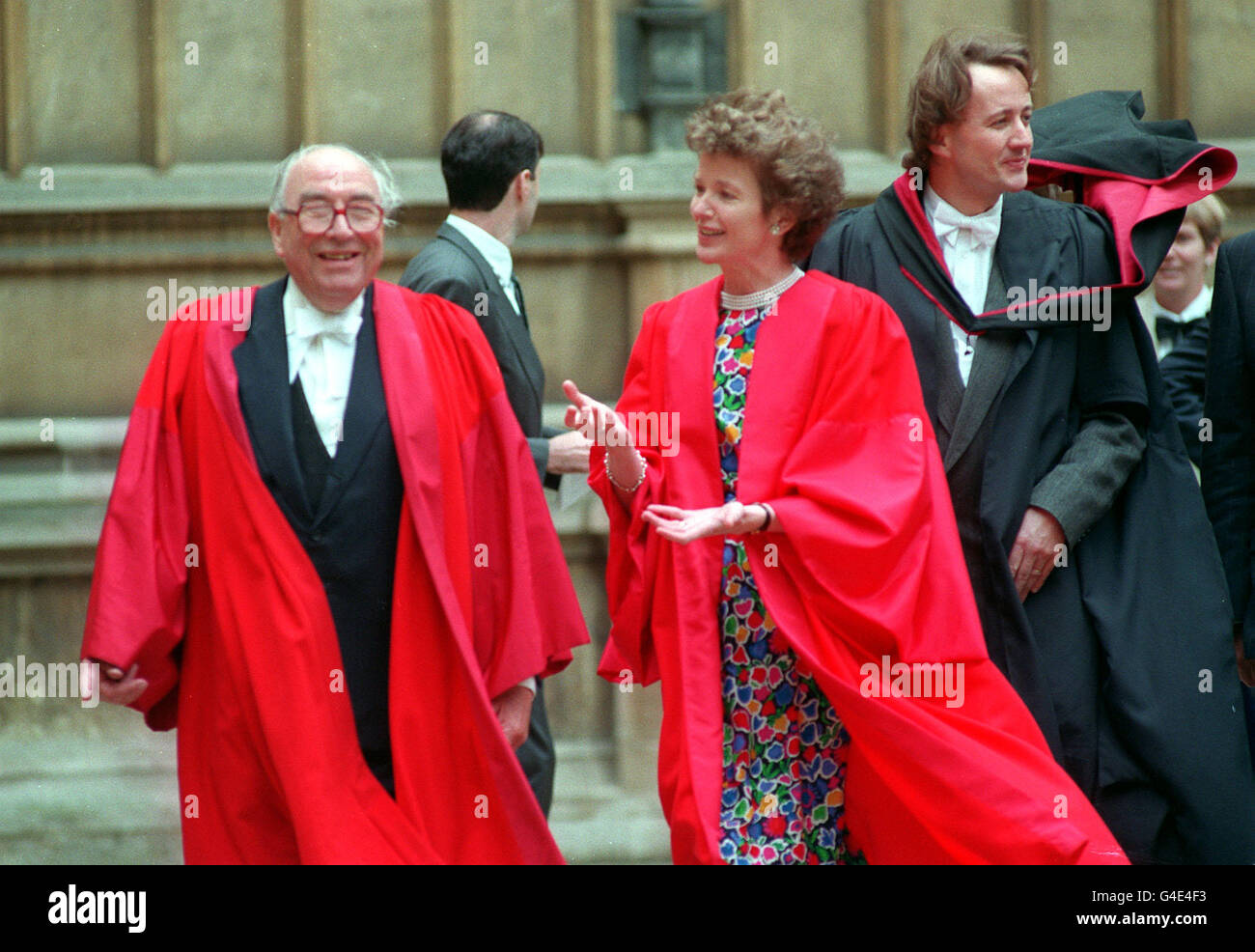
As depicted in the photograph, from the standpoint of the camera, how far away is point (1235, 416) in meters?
4.04

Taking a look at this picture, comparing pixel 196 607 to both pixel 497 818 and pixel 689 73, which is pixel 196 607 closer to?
pixel 497 818

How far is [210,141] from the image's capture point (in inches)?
247

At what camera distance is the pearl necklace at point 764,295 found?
12.1 feet

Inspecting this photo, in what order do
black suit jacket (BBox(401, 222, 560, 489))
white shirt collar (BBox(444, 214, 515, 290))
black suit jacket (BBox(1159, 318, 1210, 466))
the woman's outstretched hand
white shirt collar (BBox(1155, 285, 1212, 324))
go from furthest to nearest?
white shirt collar (BBox(1155, 285, 1212, 324)), black suit jacket (BBox(1159, 318, 1210, 466)), white shirt collar (BBox(444, 214, 515, 290)), black suit jacket (BBox(401, 222, 560, 489)), the woman's outstretched hand

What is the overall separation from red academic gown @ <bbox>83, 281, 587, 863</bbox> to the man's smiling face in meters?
0.13

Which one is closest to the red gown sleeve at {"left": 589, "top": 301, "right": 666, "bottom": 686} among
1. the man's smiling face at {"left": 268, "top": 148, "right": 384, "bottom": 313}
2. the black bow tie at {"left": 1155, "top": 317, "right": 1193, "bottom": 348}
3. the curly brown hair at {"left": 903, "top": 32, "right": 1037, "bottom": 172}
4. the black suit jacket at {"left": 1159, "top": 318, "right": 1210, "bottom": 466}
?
the man's smiling face at {"left": 268, "top": 148, "right": 384, "bottom": 313}

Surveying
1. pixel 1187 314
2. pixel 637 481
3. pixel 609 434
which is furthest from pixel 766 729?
pixel 1187 314

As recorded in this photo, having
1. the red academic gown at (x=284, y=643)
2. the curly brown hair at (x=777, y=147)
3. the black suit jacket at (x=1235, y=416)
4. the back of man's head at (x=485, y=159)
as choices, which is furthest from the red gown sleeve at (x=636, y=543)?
the black suit jacket at (x=1235, y=416)

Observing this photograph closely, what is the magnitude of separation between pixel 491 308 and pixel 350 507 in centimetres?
132

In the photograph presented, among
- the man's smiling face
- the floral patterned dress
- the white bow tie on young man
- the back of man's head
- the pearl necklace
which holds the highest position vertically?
the back of man's head

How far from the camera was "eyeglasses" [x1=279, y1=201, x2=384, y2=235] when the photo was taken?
11.4ft

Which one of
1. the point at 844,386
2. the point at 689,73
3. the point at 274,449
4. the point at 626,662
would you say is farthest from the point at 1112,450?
the point at 689,73

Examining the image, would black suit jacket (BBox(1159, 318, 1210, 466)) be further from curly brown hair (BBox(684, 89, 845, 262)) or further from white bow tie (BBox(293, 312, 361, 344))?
white bow tie (BBox(293, 312, 361, 344))

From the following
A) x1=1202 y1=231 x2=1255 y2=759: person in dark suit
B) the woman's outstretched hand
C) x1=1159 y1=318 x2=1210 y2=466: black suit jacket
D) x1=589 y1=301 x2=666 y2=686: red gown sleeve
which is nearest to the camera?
the woman's outstretched hand
